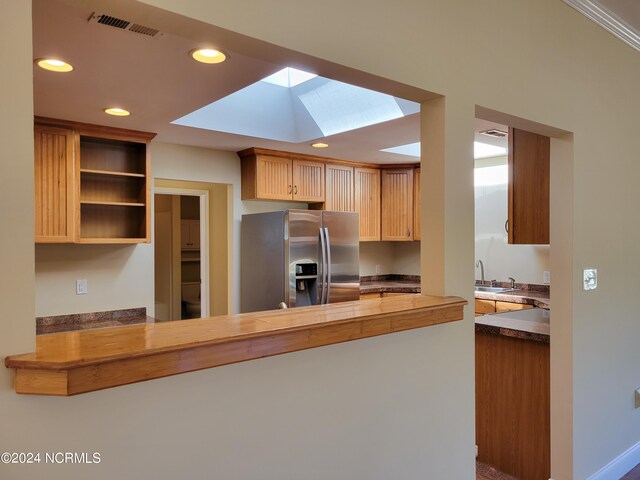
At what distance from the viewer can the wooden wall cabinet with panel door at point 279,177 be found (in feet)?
13.6

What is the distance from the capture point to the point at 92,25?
1.64 metres

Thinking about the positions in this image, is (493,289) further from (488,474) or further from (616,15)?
(616,15)

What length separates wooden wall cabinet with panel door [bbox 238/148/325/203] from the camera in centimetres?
416

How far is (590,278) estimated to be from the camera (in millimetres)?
2498

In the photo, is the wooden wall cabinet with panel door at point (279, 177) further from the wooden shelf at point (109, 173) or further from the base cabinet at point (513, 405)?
the base cabinet at point (513, 405)

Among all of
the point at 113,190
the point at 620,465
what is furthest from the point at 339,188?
the point at 620,465

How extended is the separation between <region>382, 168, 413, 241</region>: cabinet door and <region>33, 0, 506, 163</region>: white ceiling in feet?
5.96

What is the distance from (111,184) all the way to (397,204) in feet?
10.2

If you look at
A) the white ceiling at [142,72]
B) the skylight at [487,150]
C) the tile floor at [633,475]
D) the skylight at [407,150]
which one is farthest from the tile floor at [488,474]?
the skylight at [487,150]

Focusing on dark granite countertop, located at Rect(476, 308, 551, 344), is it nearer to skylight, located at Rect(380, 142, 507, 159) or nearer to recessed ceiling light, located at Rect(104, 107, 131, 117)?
skylight, located at Rect(380, 142, 507, 159)

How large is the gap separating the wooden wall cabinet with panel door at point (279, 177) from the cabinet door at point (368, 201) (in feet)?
1.90

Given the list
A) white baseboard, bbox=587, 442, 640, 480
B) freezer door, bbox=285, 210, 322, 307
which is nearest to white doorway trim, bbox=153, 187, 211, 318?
freezer door, bbox=285, 210, 322, 307

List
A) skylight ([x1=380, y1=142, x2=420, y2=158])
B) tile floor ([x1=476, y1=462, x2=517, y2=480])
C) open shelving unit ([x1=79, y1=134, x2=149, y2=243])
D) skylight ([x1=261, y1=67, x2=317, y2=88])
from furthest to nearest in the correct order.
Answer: skylight ([x1=380, y1=142, x2=420, y2=158]) → skylight ([x1=261, y1=67, x2=317, y2=88]) → open shelving unit ([x1=79, y1=134, x2=149, y2=243]) → tile floor ([x1=476, y1=462, x2=517, y2=480])

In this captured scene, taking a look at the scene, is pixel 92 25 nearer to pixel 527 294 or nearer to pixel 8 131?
Answer: pixel 8 131
